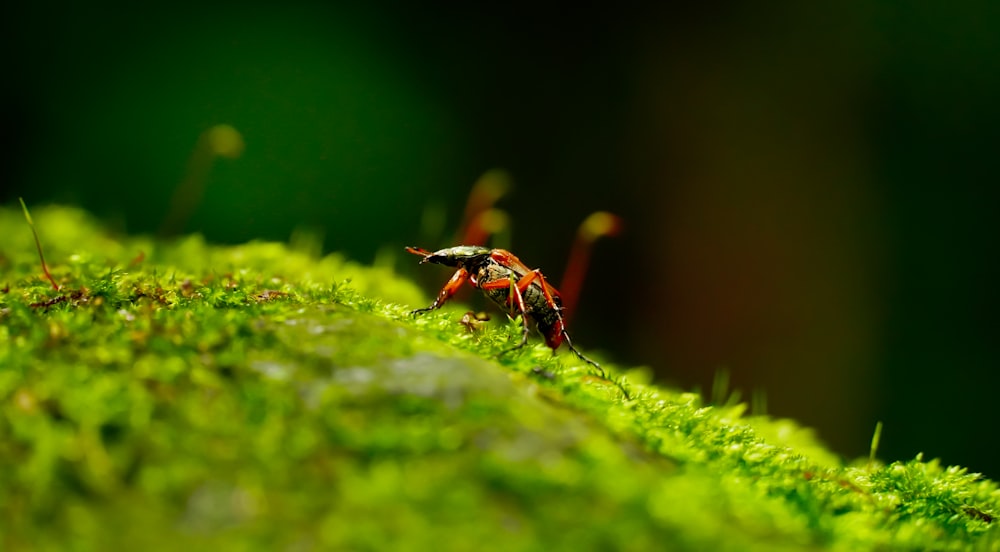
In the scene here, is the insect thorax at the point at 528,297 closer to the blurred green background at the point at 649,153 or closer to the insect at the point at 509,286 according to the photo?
the insect at the point at 509,286

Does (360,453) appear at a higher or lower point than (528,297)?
A: lower

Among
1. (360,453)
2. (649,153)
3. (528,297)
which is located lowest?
(360,453)

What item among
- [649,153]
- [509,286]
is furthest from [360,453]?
[649,153]

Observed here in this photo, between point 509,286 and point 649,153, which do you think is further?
point 649,153

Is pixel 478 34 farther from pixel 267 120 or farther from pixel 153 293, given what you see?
pixel 153 293

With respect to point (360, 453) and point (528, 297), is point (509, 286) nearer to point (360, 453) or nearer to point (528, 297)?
point (528, 297)


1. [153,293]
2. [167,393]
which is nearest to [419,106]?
[153,293]

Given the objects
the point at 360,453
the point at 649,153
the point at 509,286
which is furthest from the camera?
the point at 649,153
